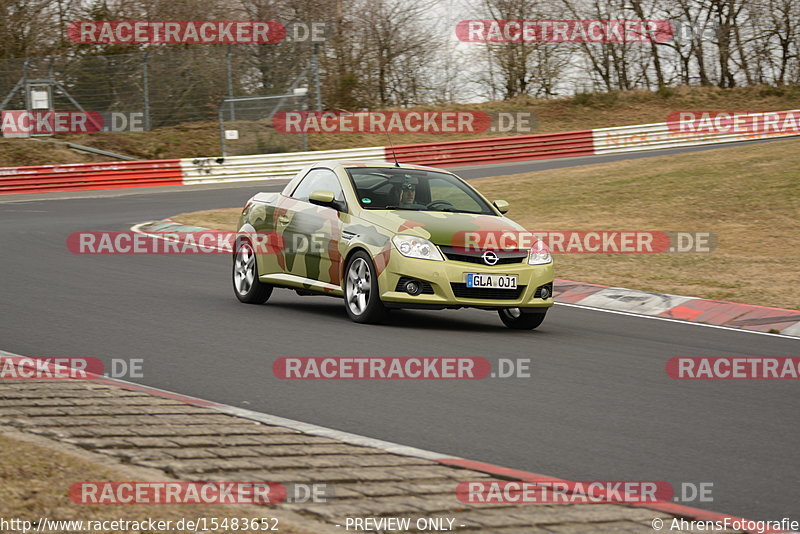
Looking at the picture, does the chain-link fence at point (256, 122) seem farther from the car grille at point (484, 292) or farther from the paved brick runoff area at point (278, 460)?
the paved brick runoff area at point (278, 460)

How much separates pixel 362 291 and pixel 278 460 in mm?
5303

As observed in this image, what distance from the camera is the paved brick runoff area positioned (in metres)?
4.62

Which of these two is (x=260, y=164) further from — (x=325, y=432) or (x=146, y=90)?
(x=325, y=432)

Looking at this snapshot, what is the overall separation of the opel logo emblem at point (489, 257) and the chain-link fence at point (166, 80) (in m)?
28.9

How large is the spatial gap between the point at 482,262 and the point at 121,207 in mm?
18809

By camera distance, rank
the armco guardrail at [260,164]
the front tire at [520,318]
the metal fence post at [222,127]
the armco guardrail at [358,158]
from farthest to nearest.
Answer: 1. the metal fence post at [222,127]
2. the armco guardrail at [260,164]
3. the armco guardrail at [358,158]
4. the front tire at [520,318]

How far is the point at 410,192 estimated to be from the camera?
1138cm

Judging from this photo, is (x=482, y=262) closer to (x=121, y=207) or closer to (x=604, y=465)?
(x=604, y=465)

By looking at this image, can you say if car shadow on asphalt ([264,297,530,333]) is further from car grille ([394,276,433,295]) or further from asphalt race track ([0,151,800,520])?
car grille ([394,276,433,295])

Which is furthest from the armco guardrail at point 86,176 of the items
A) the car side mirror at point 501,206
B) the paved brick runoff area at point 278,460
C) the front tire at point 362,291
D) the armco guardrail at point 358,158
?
the paved brick runoff area at point 278,460

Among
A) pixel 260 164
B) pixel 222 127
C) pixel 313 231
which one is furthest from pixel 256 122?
pixel 313 231

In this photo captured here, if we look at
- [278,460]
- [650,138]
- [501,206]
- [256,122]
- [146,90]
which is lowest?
[278,460]

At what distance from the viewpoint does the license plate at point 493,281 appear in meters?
10.2

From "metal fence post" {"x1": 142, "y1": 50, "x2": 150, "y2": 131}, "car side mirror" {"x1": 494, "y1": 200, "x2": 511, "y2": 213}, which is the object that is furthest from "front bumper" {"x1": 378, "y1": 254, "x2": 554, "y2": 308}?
"metal fence post" {"x1": 142, "y1": 50, "x2": 150, "y2": 131}
